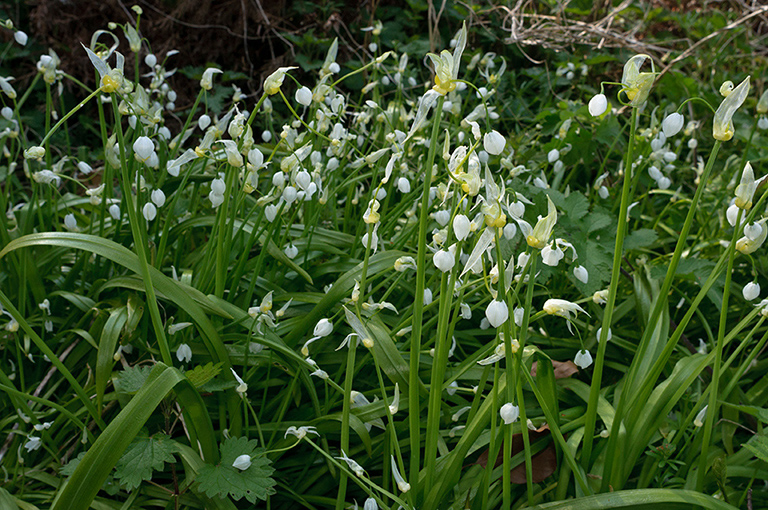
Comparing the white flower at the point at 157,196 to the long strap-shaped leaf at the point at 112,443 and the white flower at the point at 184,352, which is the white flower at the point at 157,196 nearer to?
the white flower at the point at 184,352

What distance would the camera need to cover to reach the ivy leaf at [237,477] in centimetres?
142

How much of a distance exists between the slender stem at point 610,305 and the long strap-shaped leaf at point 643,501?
15cm

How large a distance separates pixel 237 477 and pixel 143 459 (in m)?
0.22

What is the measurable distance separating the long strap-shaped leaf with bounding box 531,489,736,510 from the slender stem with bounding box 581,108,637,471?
0.50 ft

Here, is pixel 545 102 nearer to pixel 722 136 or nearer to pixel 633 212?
pixel 633 212

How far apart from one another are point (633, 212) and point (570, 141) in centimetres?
41

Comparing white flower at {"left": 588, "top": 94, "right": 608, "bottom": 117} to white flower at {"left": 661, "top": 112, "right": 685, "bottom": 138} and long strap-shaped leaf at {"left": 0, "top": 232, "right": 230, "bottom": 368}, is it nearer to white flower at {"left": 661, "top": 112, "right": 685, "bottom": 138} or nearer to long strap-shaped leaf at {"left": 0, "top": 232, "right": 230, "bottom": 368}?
white flower at {"left": 661, "top": 112, "right": 685, "bottom": 138}

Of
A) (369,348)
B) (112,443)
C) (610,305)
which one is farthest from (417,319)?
(112,443)

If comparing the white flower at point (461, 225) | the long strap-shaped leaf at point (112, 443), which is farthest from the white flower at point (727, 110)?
the long strap-shaped leaf at point (112, 443)

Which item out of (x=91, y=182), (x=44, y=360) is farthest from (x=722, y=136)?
(x=91, y=182)

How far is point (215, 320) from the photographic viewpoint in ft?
6.10

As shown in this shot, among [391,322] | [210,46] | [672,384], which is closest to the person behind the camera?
[672,384]

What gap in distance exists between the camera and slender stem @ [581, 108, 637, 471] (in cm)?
119

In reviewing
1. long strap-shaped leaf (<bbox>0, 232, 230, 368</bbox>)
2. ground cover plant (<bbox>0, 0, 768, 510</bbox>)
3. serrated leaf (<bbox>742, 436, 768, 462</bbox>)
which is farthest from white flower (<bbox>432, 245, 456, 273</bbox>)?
serrated leaf (<bbox>742, 436, 768, 462</bbox>)
